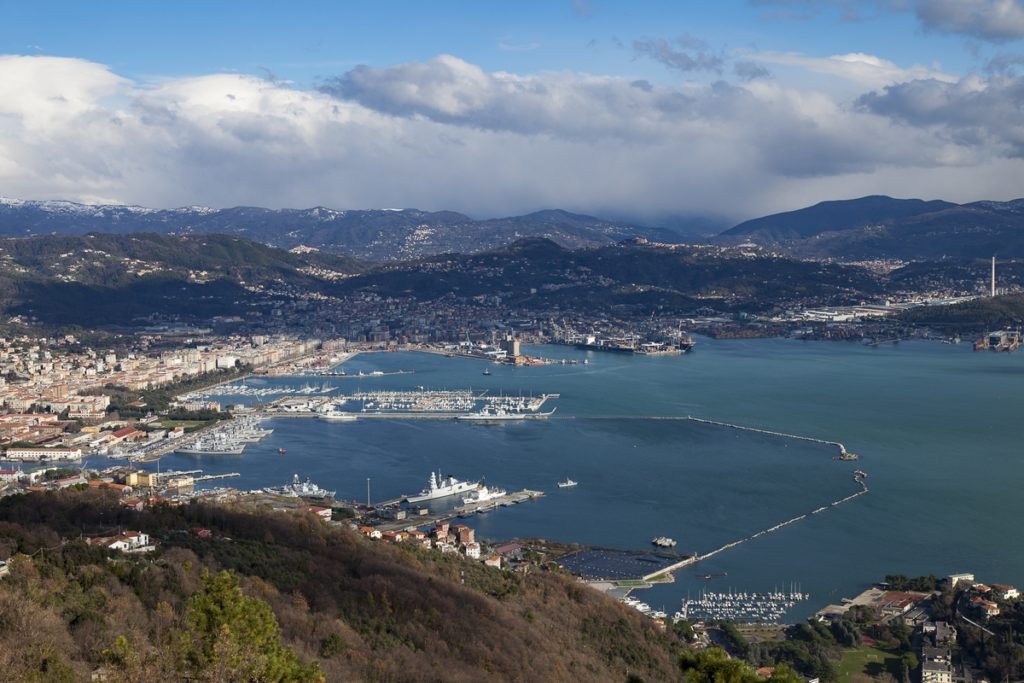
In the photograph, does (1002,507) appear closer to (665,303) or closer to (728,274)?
(665,303)

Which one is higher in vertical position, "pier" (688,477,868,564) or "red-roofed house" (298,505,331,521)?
"red-roofed house" (298,505,331,521)

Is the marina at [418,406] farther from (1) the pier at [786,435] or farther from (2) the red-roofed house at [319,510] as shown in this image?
(2) the red-roofed house at [319,510]

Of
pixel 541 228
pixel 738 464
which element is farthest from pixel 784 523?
pixel 541 228

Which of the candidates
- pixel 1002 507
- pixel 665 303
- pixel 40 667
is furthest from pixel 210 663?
pixel 665 303

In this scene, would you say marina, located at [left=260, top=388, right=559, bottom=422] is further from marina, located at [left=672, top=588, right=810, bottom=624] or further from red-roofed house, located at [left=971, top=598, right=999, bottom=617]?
red-roofed house, located at [left=971, top=598, right=999, bottom=617]

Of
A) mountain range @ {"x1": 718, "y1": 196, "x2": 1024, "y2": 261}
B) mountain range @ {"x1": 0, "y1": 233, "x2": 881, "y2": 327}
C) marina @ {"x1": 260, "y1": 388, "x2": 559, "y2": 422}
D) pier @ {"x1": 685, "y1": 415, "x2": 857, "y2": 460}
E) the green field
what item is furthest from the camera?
mountain range @ {"x1": 718, "y1": 196, "x2": 1024, "y2": 261}

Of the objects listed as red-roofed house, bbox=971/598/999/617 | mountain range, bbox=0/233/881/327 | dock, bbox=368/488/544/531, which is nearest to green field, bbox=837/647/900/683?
red-roofed house, bbox=971/598/999/617
